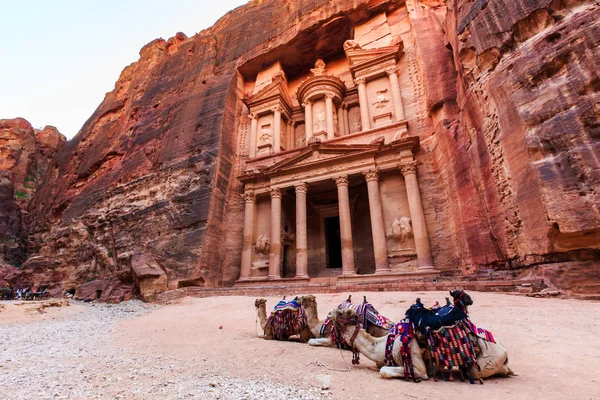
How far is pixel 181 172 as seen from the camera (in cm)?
1733

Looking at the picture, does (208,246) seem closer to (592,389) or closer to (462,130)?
(462,130)

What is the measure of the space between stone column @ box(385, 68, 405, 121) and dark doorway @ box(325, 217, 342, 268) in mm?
7121

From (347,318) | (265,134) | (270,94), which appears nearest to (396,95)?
(270,94)

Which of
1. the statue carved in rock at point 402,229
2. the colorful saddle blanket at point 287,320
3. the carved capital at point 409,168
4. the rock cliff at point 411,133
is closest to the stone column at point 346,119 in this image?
the rock cliff at point 411,133

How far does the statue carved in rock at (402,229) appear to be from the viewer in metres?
13.5

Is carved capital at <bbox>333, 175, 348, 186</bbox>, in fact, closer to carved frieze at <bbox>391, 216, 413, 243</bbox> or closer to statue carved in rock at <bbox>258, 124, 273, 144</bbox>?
carved frieze at <bbox>391, 216, 413, 243</bbox>

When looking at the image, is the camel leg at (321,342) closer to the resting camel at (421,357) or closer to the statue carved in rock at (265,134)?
the resting camel at (421,357)

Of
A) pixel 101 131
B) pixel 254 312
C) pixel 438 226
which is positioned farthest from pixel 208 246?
pixel 101 131

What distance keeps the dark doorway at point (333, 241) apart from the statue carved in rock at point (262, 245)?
385cm

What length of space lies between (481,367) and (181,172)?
56.7 ft

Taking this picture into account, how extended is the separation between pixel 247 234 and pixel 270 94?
10.1m

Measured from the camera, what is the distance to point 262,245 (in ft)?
53.2

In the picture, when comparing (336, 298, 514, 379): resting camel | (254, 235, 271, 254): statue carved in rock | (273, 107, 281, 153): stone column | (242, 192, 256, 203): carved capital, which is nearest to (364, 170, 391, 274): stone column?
(254, 235, 271, 254): statue carved in rock

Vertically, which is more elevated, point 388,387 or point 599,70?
point 599,70
